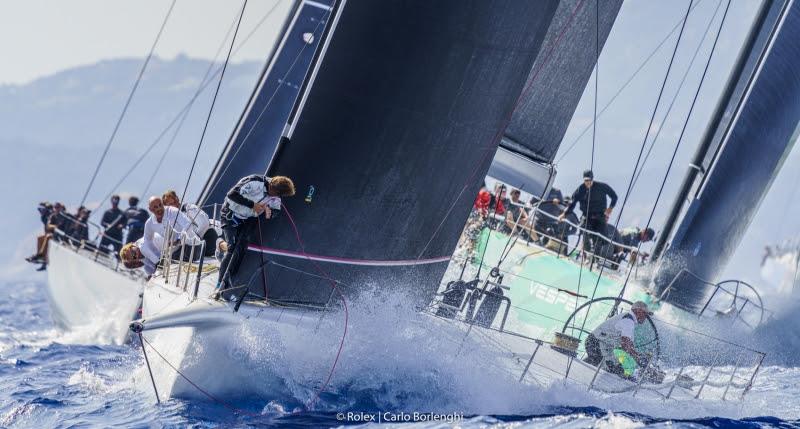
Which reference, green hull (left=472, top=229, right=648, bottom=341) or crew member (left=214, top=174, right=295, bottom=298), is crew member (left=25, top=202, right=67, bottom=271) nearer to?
green hull (left=472, top=229, right=648, bottom=341)

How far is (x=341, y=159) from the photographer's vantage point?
593 centimetres

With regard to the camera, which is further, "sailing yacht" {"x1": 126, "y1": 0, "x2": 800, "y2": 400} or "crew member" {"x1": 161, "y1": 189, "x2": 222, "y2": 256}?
"crew member" {"x1": 161, "y1": 189, "x2": 222, "y2": 256}

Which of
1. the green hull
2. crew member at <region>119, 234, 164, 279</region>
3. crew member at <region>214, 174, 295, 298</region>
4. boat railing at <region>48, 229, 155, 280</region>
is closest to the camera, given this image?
crew member at <region>214, 174, 295, 298</region>

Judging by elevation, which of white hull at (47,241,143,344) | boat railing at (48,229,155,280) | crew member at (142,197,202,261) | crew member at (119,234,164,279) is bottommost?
white hull at (47,241,143,344)

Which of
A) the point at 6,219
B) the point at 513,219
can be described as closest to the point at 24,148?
the point at 6,219

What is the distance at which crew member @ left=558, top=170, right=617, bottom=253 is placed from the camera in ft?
34.3

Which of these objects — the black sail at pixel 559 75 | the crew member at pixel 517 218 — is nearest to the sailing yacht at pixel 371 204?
the black sail at pixel 559 75

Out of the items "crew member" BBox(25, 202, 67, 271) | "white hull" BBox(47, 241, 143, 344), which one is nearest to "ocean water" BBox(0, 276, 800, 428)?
"white hull" BBox(47, 241, 143, 344)

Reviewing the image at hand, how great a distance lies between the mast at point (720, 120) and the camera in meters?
10.2

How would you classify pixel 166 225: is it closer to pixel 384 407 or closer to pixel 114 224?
pixel 384 407

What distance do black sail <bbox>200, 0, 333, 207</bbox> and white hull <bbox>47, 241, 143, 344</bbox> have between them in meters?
3.05

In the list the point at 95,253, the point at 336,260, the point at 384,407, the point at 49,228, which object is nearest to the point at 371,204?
the point at 336,260

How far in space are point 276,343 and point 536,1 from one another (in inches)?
125

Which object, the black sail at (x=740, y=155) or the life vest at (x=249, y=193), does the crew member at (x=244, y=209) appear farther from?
the black sail at (x=740, y=155)
